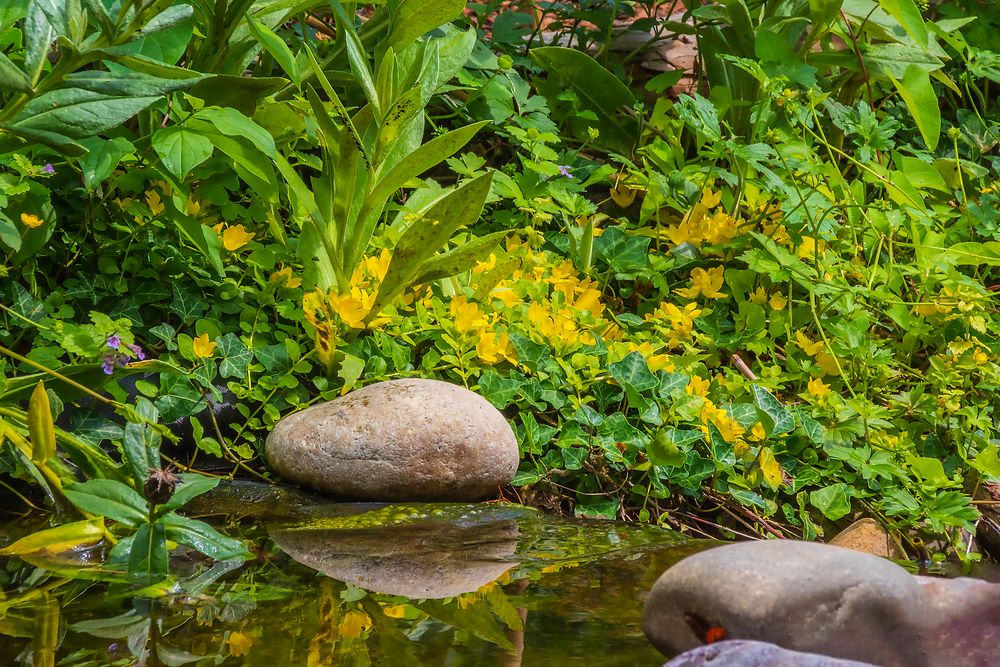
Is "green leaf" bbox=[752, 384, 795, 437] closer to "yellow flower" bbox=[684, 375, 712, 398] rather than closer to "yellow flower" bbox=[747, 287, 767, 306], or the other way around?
"yellow flower" bbox=[684, 375, 712, 398]

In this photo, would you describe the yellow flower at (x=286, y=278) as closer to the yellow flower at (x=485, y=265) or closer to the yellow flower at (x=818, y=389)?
the yellow flower at (x=485, y=265)

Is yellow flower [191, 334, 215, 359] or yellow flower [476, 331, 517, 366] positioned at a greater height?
yellow flower [191, 334, 215, 359]

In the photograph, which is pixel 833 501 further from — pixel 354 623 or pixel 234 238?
pixel 234 238

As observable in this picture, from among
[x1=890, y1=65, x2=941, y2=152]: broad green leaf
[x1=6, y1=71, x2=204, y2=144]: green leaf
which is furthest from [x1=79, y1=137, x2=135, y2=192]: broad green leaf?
[x1=890, y1=65, x2=941, y2=152]: broad green leaf

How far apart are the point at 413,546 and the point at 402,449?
38 cm

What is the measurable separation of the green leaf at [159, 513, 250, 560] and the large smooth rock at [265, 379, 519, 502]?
2.16ft

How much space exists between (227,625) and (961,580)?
44.5 inches

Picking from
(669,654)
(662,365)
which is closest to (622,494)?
(662,365)

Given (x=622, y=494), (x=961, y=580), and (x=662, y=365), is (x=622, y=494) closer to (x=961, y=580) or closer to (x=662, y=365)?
(x=662, y=365)

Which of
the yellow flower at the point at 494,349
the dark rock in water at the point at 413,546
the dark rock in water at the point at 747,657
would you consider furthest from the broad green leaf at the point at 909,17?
the dark rock in water at the point at 747,657

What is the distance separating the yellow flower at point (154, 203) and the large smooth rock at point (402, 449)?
0.72 metres

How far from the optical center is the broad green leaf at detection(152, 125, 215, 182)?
2.34 m

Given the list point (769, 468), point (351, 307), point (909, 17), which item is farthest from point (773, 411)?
point (909, 17)

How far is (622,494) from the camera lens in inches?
101
